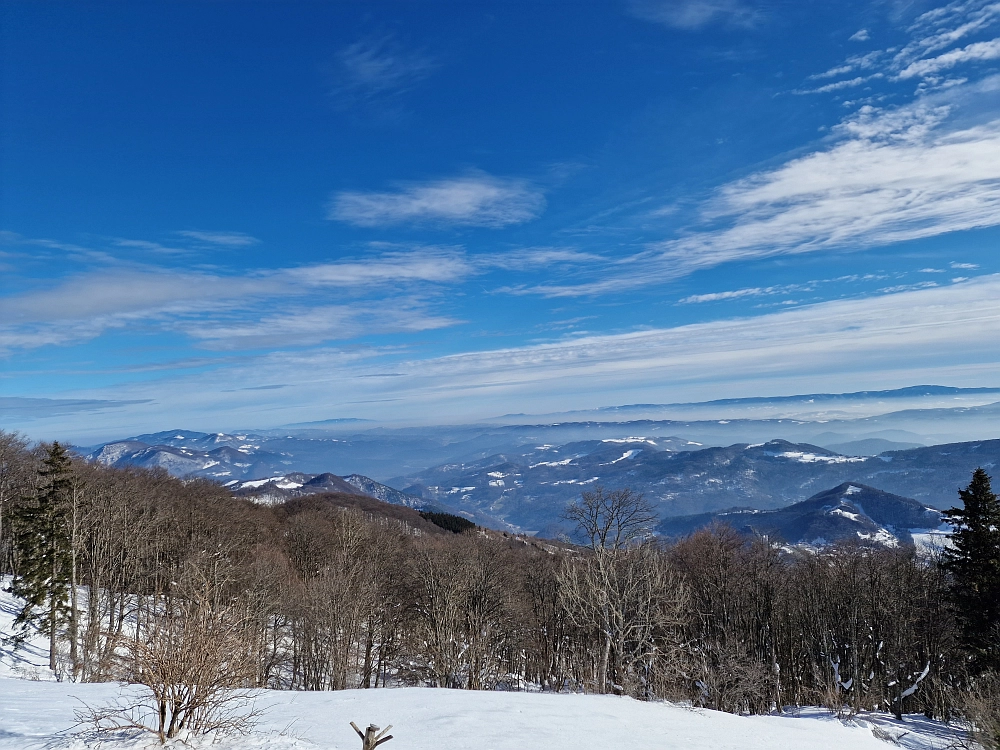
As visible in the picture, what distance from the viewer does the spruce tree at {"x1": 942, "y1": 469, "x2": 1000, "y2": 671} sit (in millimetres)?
31281

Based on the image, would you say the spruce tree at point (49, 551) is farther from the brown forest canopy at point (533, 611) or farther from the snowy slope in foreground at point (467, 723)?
the snowy slope in foreground at point (467, 723)

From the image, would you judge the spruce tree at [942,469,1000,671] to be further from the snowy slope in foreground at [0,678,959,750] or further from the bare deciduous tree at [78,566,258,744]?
the bare deciduous tree at [78,566,258,744]

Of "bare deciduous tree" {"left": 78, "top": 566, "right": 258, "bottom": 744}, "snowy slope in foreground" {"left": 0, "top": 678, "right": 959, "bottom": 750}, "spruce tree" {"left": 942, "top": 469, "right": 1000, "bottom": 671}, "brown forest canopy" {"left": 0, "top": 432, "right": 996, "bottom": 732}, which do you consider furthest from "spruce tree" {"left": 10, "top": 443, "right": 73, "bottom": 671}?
"spruce tree" {"left": 942, "top": 469, "right": 1000, "bottom": 671}

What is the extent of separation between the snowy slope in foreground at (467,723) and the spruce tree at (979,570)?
50.0ft

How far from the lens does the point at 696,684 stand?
36719mm

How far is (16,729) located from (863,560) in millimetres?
54716

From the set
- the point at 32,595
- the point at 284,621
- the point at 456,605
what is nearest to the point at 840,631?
the point at 456,605

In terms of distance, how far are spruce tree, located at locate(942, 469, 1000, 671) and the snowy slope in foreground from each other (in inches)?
600

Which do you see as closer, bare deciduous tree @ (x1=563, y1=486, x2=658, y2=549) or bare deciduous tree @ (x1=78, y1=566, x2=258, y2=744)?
bare deciduous tree @ (x1=78, y1=566, x2=258, y2=744)

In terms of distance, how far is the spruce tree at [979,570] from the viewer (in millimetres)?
31281

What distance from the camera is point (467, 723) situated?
16.1 metres

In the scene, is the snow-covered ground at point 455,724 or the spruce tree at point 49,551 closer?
the snow-covered ground at point 455,724

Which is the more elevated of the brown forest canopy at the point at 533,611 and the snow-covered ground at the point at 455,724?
the snow-covered ground at the point at 455,724

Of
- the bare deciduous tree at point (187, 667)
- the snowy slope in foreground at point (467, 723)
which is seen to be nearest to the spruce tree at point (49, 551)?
the snowy slope in foreground at point (467, 723)
